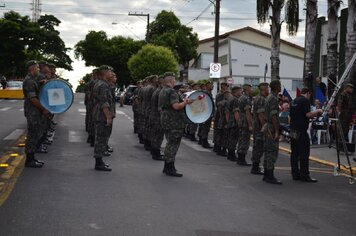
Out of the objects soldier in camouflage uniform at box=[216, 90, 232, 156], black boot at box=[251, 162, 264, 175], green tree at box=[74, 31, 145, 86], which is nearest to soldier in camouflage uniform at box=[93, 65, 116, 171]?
black boot at box=[251, 162, 264, 175]

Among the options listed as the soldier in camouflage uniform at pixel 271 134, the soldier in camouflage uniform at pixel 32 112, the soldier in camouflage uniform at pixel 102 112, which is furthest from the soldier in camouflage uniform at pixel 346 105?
the soldier in camouflage uniform at pixel 32 112

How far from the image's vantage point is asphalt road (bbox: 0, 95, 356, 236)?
22.1 feet

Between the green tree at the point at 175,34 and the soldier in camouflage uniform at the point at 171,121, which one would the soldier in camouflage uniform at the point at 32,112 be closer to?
the soldier in camouflage uniform at the point at 171,121

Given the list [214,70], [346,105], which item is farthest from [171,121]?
[214,70]

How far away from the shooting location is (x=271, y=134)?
1055 cm

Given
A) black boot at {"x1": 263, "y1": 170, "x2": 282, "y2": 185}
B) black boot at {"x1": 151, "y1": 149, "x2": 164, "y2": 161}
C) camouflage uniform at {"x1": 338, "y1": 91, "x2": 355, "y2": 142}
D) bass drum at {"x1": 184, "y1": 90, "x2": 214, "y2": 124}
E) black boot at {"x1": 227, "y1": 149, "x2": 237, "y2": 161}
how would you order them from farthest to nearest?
camouflage uniform at {"x1": 338, "y1": 91, "x2": 355, "y2": 142} → black boot at {"x1": 227, "y1": 149, "x2": 237, "y2": 161} → black boot at {"x1": 151, "y1": 149, "x2": 164, "y2": 161} → bass drum at {"x1": 184, "y1": 90, "x2": 214, "y2": 124} → black boot at {"x1": 263, "y1": 170, "x2": 282, "y2": 185}

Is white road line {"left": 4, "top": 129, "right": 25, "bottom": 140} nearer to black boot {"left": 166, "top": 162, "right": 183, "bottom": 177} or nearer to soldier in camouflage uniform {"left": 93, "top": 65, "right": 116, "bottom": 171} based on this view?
soldier in camouflage uniform {"left": 93, "top": 65, "right": 116, "bottom": 171}

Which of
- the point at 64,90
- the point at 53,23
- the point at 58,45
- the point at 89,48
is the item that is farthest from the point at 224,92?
the point at 53,23

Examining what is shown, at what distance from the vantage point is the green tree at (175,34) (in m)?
70.1

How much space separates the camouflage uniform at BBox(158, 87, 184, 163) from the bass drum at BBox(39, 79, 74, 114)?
2.10 m

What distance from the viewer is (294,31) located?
23.5 meters

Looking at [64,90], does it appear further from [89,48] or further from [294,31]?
[89,48]

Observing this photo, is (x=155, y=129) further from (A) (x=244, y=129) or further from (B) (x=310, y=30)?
(B) (x=310, y=30)

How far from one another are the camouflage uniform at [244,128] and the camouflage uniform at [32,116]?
14.5 feet
